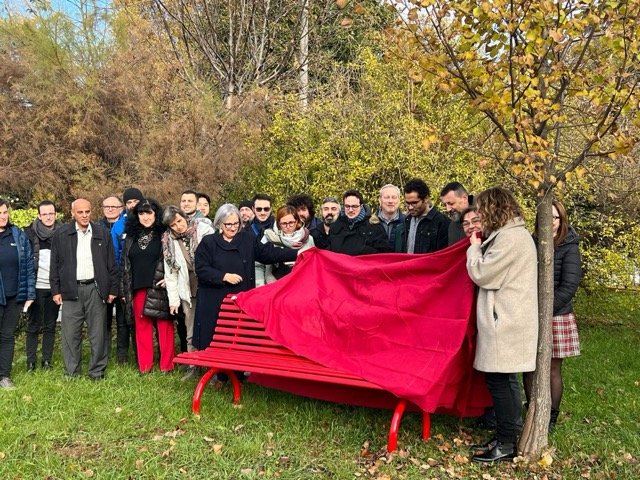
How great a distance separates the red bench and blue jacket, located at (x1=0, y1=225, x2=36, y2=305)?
2303 millimetres

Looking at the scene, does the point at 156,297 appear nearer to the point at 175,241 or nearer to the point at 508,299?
the point at 175,241

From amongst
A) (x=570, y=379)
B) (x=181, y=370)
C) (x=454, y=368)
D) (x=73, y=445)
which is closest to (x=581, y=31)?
(x=454, y=368)

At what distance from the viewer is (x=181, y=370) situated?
25.5 feet

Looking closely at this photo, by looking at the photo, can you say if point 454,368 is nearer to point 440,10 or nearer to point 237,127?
point 440,10

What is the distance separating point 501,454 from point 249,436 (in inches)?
83.5

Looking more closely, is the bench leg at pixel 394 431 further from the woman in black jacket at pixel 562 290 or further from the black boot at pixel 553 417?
the black boot at pixel 553 417

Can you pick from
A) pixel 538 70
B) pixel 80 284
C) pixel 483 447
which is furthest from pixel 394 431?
pixel 80 284

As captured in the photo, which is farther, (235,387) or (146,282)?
(146,282)

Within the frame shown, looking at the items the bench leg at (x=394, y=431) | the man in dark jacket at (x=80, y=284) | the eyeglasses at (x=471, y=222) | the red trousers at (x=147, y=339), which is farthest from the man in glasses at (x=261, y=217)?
the bench leg at (x=394, y=431)

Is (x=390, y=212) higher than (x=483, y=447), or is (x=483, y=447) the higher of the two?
(x=390, y=212)

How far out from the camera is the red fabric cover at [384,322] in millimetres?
5246

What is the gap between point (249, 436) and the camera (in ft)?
18.2

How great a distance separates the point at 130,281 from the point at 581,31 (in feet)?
18.4

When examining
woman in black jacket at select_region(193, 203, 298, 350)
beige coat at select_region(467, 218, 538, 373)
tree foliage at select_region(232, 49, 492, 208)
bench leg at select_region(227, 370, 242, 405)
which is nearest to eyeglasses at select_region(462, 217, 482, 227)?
beige coat at select_region(467, 218, 538, 373)
